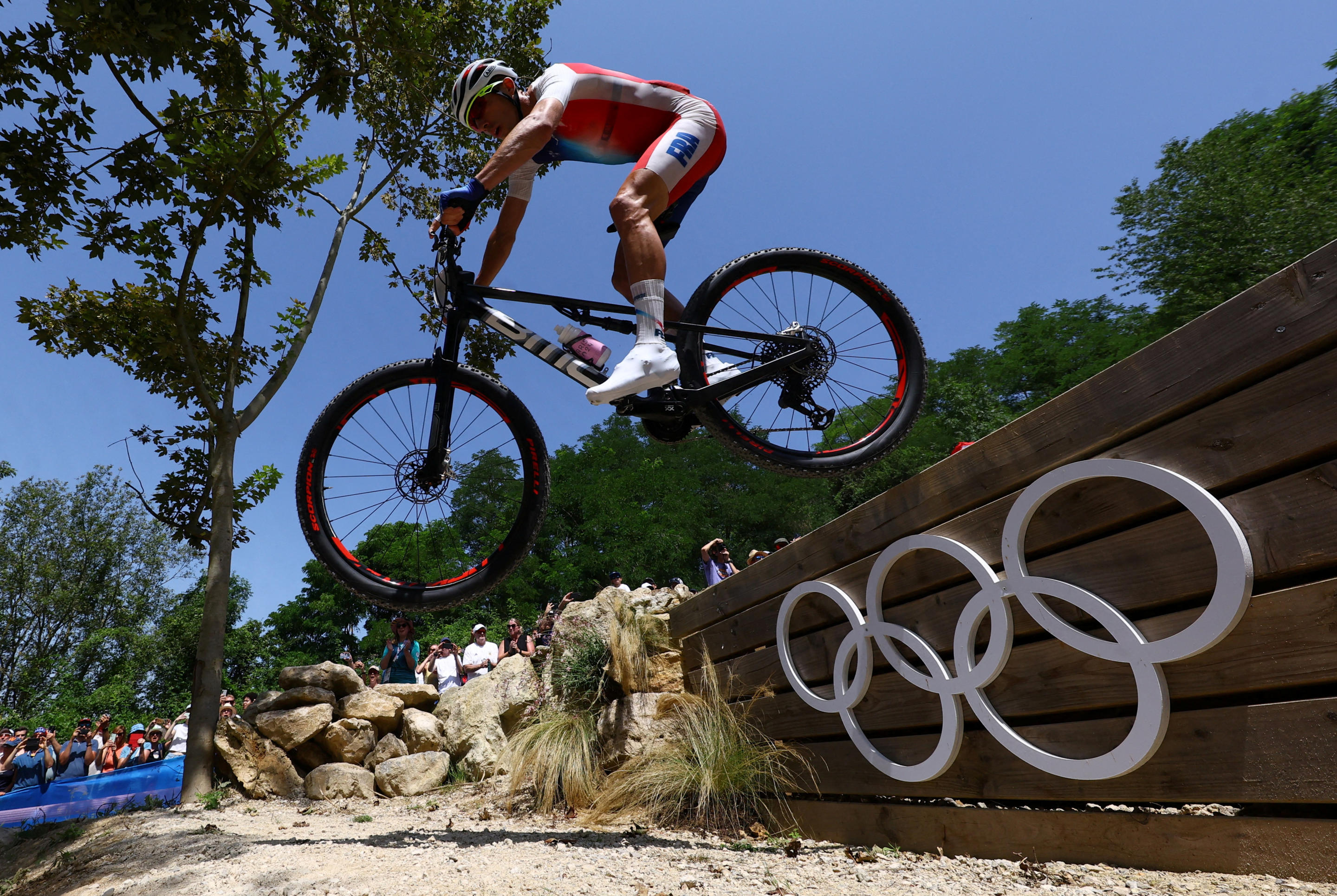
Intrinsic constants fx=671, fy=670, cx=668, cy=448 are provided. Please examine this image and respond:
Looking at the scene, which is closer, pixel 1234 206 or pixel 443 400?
pixel 443 400

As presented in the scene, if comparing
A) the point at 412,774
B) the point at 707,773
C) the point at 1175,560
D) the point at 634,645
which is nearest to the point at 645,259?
the point at 1175,560

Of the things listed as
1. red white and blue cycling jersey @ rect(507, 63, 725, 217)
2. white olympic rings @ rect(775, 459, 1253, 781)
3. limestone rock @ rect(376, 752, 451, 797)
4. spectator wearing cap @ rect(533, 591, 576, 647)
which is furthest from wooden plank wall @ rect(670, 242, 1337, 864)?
spectator wearing cap @ rect(533, 591, 576, 647)

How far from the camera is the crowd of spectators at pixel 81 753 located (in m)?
9.09

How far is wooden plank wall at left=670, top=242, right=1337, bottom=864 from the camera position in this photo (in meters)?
2.00

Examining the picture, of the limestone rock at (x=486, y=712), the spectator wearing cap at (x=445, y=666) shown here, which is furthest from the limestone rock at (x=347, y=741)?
the spectator wearing cap at (x=445, y=666)

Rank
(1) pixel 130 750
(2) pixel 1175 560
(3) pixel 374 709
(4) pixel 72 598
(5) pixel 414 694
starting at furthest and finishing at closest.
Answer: (4) pixel 72 598 → (1) pixel 130 750 → (5) pixel 414 694 → (3) pixel 374 709 → (2) pixel 1175 560

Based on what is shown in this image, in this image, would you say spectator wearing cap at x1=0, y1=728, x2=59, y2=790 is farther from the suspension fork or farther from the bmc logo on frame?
the bmc logo on frame

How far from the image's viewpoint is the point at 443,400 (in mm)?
2816

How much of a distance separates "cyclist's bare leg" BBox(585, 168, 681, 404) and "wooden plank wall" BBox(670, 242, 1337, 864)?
1.67 meters

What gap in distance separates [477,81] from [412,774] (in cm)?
741

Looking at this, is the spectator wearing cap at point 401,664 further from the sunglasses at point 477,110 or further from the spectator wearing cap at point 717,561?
the sunglasses at point 477,110

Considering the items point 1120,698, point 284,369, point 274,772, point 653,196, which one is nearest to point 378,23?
point 284,369

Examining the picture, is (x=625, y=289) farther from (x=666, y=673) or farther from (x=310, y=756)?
(x=310, y=756)

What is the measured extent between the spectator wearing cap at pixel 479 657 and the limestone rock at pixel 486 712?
0.92m
